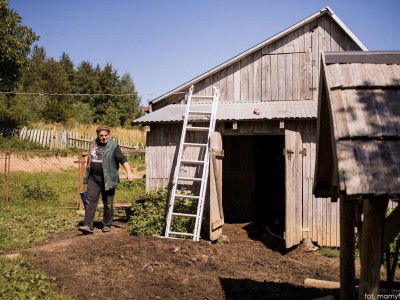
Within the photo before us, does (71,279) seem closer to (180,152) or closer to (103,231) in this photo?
(103,231)

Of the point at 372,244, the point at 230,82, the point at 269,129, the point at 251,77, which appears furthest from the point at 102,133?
the point at 372,244

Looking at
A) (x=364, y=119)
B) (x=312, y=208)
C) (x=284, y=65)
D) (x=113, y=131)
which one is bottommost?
(x=312, y=208)

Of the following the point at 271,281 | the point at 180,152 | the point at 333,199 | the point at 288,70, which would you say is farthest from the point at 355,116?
the point at 288,70

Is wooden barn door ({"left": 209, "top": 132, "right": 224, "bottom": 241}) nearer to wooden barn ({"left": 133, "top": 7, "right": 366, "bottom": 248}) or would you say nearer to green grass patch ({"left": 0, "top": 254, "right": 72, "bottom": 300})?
wooden barn ({"left": 133, "top": 7, "right": 366, "bottom": 248})

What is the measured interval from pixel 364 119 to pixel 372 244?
982 mm

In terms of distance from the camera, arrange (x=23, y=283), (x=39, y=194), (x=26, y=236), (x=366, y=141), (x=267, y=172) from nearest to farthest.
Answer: (x=366, y=141), (x=23, y=283), (x=26, y=236), (x=267, y=172), (x=39, y=194)

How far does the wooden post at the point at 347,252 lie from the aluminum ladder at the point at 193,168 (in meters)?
4.55

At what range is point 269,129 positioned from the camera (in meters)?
8.97

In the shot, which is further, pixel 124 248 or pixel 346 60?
pixel 124 248

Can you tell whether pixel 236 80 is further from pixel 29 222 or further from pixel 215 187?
pixel 29 222

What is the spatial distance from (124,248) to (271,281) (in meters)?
2.69

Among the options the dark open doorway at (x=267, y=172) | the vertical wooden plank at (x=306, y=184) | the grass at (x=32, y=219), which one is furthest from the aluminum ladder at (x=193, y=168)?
the dark open doorway at (x=267, y=172)

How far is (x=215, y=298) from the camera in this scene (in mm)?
5164

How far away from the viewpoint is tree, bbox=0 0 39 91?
2128 centimetres
